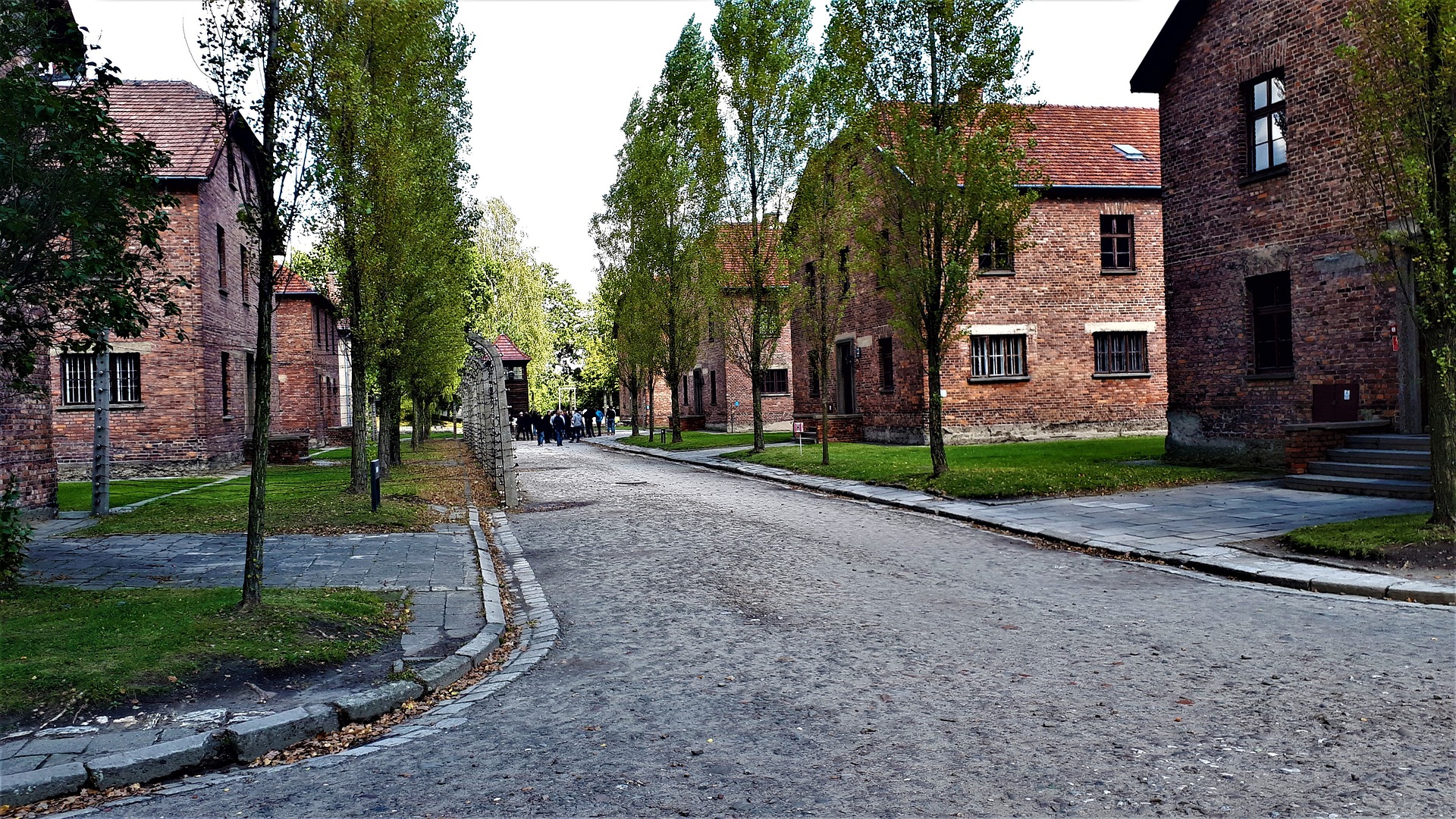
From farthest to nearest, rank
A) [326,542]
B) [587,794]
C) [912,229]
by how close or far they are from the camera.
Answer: [912,229], [326,542], [587,794]

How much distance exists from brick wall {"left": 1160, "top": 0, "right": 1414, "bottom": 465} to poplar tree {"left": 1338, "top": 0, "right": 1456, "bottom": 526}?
4.75m

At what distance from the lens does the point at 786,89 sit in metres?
26.0

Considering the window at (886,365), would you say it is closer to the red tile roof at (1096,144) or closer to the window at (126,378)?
the red tile roof at (1096,144)

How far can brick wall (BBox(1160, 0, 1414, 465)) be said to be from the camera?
15188 millimetres

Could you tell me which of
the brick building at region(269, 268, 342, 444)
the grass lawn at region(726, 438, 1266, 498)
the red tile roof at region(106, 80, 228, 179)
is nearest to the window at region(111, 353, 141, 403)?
the red tile roof at region(106, 80, 228, 179)

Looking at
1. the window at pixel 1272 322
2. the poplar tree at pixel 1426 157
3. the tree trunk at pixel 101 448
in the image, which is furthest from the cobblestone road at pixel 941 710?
the window at pixel 1272 322

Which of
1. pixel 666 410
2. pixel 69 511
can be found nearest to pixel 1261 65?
pixel 69 511

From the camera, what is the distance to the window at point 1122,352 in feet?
94.6

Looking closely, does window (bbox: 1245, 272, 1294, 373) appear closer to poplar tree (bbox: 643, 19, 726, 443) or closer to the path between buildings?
the path between buildings

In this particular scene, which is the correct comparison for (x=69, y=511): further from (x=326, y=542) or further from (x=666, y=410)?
(x=666, y=410)

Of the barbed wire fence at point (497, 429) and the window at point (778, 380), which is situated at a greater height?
the window at point (778, 380)

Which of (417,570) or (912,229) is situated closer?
(417,570)

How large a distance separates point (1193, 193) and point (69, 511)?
20.3 metres

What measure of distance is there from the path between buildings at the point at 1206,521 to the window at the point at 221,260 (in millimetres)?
17992
